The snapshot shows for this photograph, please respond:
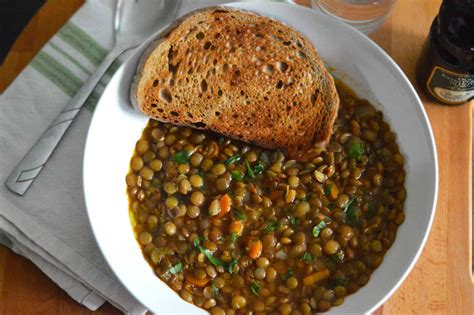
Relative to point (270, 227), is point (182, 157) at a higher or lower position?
higher

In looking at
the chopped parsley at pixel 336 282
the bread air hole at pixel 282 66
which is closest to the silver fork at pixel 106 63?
the bread air hole at pixel 282 66

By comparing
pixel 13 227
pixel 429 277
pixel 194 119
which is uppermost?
pixel 194 119

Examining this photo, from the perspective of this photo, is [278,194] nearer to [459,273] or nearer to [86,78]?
[459,273]

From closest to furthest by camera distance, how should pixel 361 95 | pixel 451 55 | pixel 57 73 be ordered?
pixel 451 55, pixel 361 95, pixel 57 73

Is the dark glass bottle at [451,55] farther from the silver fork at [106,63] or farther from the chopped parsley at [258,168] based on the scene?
the silver fork at [106,63]

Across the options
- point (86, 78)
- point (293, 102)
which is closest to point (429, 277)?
point (293, 102)

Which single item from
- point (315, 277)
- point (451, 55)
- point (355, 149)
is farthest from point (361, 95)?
point (315, 277)

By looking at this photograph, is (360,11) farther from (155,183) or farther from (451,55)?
(155,183)
